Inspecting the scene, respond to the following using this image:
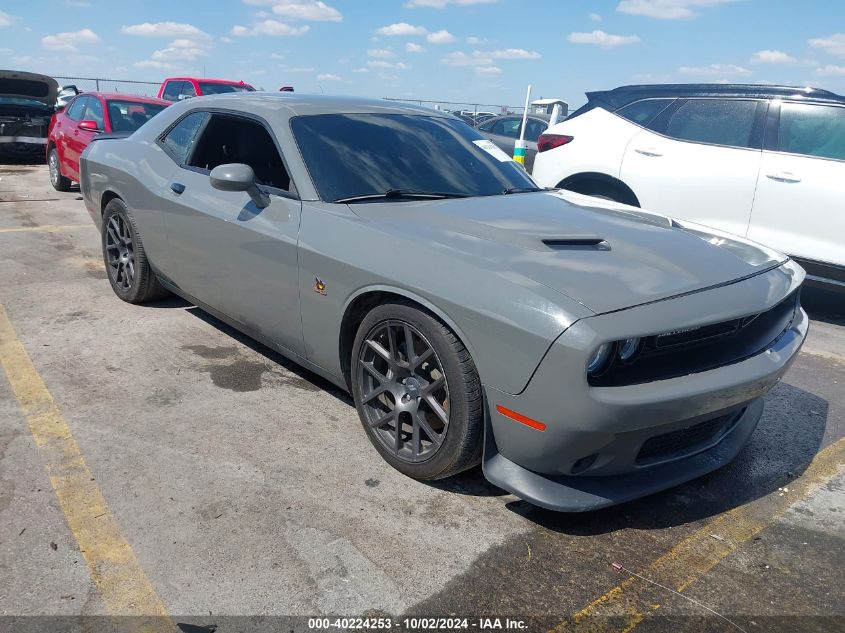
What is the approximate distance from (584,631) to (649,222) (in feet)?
6.43

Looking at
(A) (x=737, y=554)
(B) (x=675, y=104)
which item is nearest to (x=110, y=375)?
(A) (x=737, y=554)

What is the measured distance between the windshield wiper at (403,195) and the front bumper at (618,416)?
1.24 metres

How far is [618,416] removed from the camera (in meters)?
2.22

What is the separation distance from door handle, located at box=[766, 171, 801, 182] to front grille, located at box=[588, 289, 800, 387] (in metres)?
3.10

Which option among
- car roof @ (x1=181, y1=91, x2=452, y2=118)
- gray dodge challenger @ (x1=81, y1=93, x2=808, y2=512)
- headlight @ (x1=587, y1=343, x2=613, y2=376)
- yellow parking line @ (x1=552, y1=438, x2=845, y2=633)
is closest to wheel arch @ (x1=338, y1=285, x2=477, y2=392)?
gray dodge challenger @ (x1=81, y1=93, x2=808, y2=512)

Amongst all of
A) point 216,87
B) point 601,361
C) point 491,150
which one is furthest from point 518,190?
point 216,87

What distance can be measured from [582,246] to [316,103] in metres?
1.84

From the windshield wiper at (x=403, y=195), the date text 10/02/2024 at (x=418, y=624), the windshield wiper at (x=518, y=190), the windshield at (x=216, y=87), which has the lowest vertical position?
the date text 10/02/2024 at (x=418, y=624)

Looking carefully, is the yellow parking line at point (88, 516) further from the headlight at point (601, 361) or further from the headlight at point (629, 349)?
the headlight at point (629, 349)

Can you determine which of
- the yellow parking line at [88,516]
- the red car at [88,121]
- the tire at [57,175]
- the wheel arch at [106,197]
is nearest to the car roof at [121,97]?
the red car at [88,121]

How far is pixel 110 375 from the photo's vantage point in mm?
3797

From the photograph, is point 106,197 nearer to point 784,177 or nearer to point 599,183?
point 599,183

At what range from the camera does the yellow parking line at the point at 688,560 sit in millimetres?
2160

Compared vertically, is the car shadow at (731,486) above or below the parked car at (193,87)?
below
